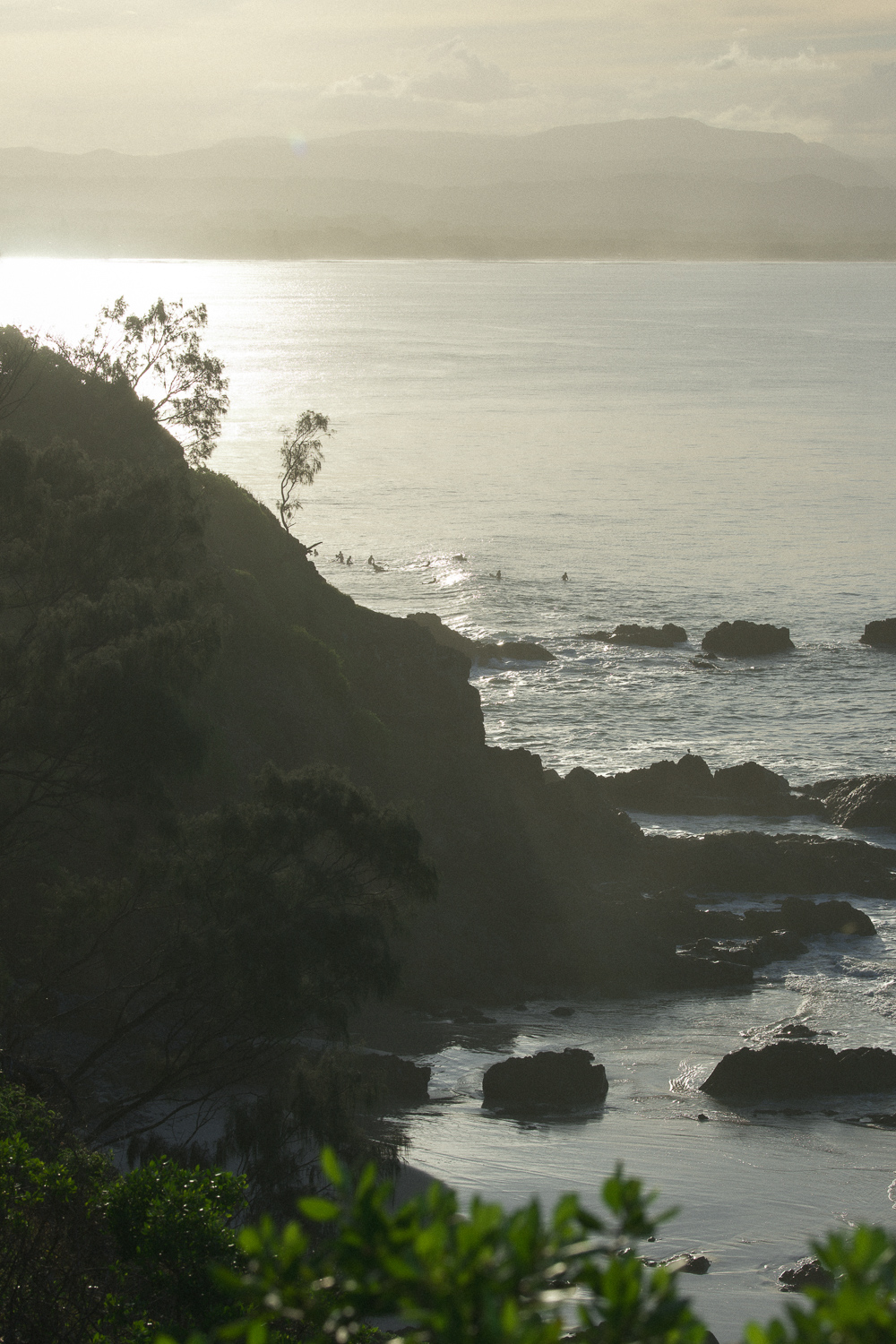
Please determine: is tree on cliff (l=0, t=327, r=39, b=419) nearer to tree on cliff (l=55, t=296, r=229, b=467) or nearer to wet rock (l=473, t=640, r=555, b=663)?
tree on cliff (l=55, t=296, r=229, b=467)

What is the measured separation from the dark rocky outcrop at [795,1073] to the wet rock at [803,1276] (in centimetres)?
636

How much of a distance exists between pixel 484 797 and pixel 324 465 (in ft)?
290

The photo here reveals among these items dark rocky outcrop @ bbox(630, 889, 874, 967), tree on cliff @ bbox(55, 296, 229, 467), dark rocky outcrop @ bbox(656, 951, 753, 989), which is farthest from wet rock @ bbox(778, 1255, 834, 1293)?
tree on cliff @ bbox(55, 296, 229, 467)

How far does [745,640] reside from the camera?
6725cm

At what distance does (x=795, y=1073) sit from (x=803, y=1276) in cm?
751

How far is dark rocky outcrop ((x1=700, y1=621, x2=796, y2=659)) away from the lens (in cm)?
6719

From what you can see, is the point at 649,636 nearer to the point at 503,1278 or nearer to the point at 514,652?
the point at 514,652

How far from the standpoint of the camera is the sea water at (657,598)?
925 inches

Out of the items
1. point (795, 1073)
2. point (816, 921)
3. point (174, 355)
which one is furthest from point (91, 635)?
point (174, 355)

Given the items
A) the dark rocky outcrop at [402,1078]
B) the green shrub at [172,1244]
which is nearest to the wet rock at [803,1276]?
the dark rocky outcrop at [402,1078]

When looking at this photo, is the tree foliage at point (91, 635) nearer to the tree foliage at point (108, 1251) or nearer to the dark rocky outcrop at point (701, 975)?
the tree foliage at point (108, 1251)

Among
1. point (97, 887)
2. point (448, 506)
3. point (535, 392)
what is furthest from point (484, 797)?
point (535, 392)

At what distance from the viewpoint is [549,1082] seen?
2580cm

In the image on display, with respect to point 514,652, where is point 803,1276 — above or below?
below
